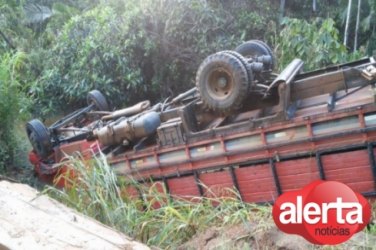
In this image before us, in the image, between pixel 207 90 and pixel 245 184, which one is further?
pixel 207 90

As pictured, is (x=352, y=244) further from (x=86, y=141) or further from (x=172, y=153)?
(x=86, y=141)

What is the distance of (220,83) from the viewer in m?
5.36

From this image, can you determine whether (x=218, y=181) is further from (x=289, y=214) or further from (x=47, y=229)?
(x=289, y=214)

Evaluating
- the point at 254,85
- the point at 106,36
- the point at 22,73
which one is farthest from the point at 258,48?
the point at 22,73

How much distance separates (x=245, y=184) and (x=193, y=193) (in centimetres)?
73

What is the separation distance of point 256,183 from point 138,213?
2.06 metres

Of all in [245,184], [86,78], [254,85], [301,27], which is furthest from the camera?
[86,78]

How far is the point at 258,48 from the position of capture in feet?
21.1

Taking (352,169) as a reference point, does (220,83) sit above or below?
above

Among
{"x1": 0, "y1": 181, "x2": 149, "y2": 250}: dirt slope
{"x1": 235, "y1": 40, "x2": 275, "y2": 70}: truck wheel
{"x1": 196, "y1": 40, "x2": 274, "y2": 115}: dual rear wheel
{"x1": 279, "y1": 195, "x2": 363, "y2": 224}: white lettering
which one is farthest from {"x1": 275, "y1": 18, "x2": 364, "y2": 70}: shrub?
{"x1": 279, "y1": 195, "x2": 363, "y2": 224}: white lettering

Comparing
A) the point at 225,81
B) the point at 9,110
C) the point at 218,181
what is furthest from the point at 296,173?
the point at 9,110

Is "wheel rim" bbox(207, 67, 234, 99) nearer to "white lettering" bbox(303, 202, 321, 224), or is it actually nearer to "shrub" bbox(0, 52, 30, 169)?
"shrub" bbox(0, 52, 30, 169)

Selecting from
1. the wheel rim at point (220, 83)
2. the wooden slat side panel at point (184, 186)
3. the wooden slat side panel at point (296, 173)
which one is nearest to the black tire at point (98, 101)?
the wooden slat side panel at point (184, 186)

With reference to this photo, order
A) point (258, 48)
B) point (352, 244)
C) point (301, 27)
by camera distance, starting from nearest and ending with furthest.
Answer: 1. point (352, 244)
2. point (258, 48)
3. point (301, 27)
